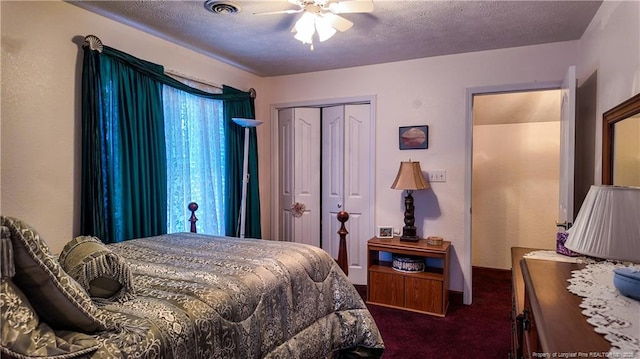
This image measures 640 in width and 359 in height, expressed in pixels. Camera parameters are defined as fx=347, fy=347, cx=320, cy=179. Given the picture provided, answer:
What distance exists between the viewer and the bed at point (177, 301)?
0.94 metres

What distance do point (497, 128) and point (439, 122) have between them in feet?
4.16

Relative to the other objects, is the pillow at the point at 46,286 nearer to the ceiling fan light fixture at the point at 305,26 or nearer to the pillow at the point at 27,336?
the pillow at the point at 27,336

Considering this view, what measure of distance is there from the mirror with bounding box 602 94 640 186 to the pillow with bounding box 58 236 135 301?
6.85 feet

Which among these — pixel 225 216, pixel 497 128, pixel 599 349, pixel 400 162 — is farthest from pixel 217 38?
pixel 497 128

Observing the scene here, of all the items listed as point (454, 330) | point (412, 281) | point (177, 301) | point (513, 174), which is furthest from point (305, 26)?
point (513, 174)

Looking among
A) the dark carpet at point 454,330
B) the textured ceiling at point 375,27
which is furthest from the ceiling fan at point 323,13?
the dark carpet at point 454,330

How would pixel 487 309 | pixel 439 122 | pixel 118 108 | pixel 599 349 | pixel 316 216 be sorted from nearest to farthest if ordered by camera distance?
pixel 599 349
pixel 118 108
pixel 487 309
pixel 439 122
pixel 316 216

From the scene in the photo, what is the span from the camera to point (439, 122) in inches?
133

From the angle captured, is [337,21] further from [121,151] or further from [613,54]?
[121,151]

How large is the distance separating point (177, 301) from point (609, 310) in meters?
1.36

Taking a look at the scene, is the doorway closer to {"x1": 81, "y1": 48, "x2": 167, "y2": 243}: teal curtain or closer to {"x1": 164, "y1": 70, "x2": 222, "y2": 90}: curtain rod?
{"x1": 164, "y1": 70, "x2": 222, "y2": 90}: curtain rod

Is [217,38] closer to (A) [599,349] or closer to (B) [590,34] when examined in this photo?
(B) [590,34]

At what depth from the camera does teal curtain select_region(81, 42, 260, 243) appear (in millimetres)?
2297

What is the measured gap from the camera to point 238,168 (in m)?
3.66
